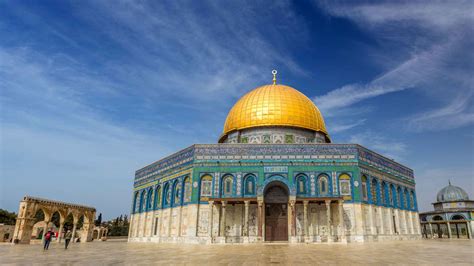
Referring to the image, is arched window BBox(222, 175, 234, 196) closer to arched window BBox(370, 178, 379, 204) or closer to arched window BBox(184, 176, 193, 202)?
arched window BBox(184, 176, 193, 202)

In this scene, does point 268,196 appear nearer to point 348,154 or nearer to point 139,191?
point 348,154

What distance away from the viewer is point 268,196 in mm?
23453

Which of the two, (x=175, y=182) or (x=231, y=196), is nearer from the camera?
(x=231, y=196)

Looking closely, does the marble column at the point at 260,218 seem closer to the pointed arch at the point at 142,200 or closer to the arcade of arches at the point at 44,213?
the pointed arch at the point at 142,200

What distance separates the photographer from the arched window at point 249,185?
906 inches

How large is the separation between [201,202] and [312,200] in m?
7.83

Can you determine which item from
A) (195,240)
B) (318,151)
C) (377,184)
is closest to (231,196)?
(195,240)

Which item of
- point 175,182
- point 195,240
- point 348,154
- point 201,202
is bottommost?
point 195,240

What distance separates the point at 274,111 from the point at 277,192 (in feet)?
24.2

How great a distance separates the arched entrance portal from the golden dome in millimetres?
6011

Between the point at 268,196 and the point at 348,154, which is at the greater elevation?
the point at 348,154

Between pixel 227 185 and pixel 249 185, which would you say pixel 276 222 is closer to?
pixel 249 185

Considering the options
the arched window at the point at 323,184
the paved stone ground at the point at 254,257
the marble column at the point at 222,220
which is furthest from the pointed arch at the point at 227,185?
the paved stone ground at the point at 254,257

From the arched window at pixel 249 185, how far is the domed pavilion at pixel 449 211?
98.7 feet
